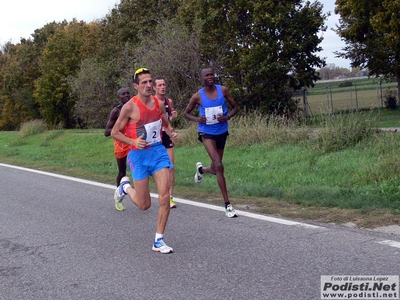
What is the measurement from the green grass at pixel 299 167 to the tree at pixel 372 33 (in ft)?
29.3

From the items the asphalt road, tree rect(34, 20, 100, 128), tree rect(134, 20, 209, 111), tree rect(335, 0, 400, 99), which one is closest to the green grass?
the asphalt road

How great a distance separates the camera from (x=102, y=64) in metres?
35.9

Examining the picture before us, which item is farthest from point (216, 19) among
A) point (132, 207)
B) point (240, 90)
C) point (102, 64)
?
point (132, 207)

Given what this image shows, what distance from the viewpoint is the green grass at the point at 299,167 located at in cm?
840

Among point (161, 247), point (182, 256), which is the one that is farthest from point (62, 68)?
point (182, 256)

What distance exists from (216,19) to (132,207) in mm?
19880

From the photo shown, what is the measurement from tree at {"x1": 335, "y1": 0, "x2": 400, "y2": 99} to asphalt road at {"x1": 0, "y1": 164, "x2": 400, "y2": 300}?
657 inches

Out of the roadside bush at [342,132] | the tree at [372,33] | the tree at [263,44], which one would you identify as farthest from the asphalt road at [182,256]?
the tree at [263,44]

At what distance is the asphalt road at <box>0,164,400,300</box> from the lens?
511 cm

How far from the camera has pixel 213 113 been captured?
843cm

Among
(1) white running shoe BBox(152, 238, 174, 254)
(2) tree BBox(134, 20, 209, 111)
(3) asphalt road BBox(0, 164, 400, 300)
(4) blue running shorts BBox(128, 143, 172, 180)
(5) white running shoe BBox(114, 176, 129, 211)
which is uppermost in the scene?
(2) tree BBox(134, 20, 209, 111)

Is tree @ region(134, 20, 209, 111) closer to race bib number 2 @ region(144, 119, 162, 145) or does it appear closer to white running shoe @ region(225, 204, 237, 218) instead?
white running shoe @ region(225, 204, 237, 218)

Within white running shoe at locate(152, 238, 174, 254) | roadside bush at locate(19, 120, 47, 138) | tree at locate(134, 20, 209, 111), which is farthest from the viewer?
roadside bush at locate(19, 120, 47, 138)

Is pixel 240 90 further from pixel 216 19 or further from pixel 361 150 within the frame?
pixel 361 150
